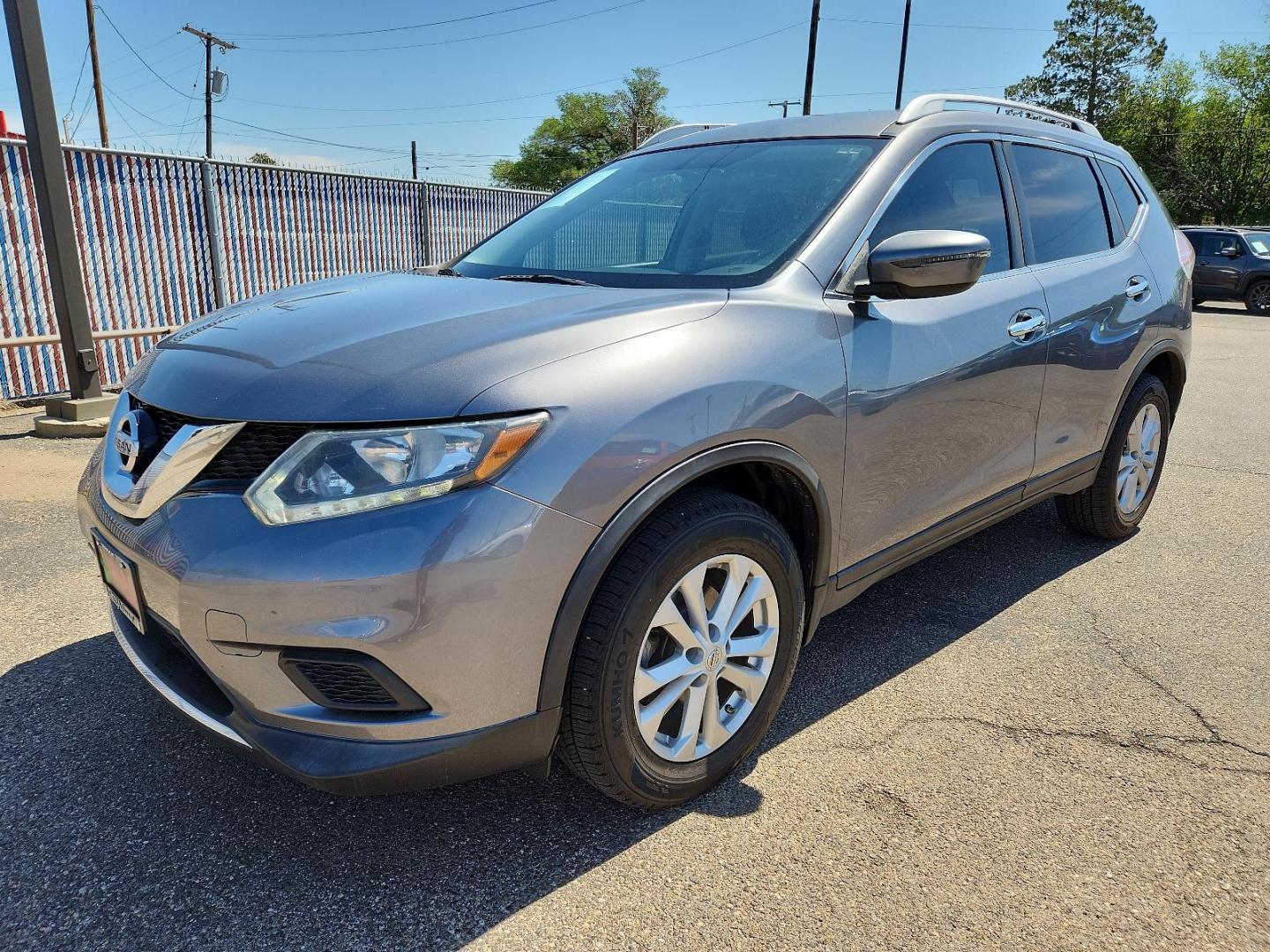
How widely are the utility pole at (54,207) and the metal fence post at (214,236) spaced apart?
2.48m

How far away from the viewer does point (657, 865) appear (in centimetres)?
208

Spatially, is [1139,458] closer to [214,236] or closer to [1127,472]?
[1127,472]

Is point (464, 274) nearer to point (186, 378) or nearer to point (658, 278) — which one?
point (658, 278)

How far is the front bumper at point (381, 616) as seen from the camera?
5.58ft

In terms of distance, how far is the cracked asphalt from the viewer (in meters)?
1.90

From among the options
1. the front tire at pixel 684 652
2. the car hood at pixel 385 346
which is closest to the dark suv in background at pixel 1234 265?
the front tire at pixel 684 652

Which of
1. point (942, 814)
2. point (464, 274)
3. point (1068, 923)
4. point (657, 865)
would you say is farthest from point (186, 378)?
point (1068, 923)

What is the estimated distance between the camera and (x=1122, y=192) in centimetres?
398

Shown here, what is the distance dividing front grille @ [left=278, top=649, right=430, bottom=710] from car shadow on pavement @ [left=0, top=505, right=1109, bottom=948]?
491 mm

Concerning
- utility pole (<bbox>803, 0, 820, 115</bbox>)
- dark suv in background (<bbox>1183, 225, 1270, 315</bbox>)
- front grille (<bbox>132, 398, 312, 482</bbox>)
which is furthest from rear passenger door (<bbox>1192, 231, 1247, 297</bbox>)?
front grille (<bbox>132, 398, 312, 482</bbox>)

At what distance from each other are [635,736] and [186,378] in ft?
4.34

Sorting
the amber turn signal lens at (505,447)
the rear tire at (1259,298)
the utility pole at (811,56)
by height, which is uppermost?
the utility pole at (811,56)

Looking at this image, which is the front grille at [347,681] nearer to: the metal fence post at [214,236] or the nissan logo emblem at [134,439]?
Answer: the nissan logo emblem at [134,439]

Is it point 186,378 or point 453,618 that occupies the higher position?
point 186,378
